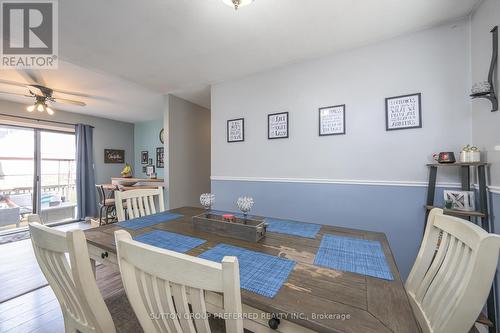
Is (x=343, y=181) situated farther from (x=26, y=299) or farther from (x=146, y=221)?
(x=26, y=299)

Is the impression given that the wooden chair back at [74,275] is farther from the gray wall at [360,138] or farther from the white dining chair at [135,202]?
the gray wall at [360,138]

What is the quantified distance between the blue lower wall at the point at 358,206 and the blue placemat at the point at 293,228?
0.92 meters

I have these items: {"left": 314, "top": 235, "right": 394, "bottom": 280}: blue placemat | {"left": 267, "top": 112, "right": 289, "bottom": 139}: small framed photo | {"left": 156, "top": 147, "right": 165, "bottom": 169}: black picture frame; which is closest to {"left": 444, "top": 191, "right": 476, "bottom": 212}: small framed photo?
{"left": 314, "top": 235, "right": 394, "bottom": 280}: blue placemat

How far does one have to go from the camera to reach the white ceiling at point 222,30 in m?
1.54

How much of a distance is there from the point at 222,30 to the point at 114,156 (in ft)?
16.1

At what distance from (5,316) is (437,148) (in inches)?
157

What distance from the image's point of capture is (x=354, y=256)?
96cm

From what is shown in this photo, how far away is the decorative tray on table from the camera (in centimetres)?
114

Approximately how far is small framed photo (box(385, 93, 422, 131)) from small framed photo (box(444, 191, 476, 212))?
647mm

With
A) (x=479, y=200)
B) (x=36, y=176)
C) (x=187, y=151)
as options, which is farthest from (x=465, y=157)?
(x=36, y=176)

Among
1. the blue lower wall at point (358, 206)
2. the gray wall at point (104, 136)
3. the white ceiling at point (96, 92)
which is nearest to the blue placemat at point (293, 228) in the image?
the blue lower wall at point (358, 206)

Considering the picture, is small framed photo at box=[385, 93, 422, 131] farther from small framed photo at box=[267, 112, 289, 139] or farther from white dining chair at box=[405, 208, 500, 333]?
white dining chair at box=[405, 208, 500, 333]

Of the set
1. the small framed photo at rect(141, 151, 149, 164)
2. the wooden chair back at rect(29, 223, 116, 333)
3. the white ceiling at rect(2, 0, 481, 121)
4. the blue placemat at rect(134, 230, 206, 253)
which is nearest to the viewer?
the wooden chair back at rect(29, 223, 116, 333)

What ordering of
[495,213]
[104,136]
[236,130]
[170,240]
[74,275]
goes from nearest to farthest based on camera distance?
[74,275] < [170,240] < [495,213] < [236,130] < [104,136]
